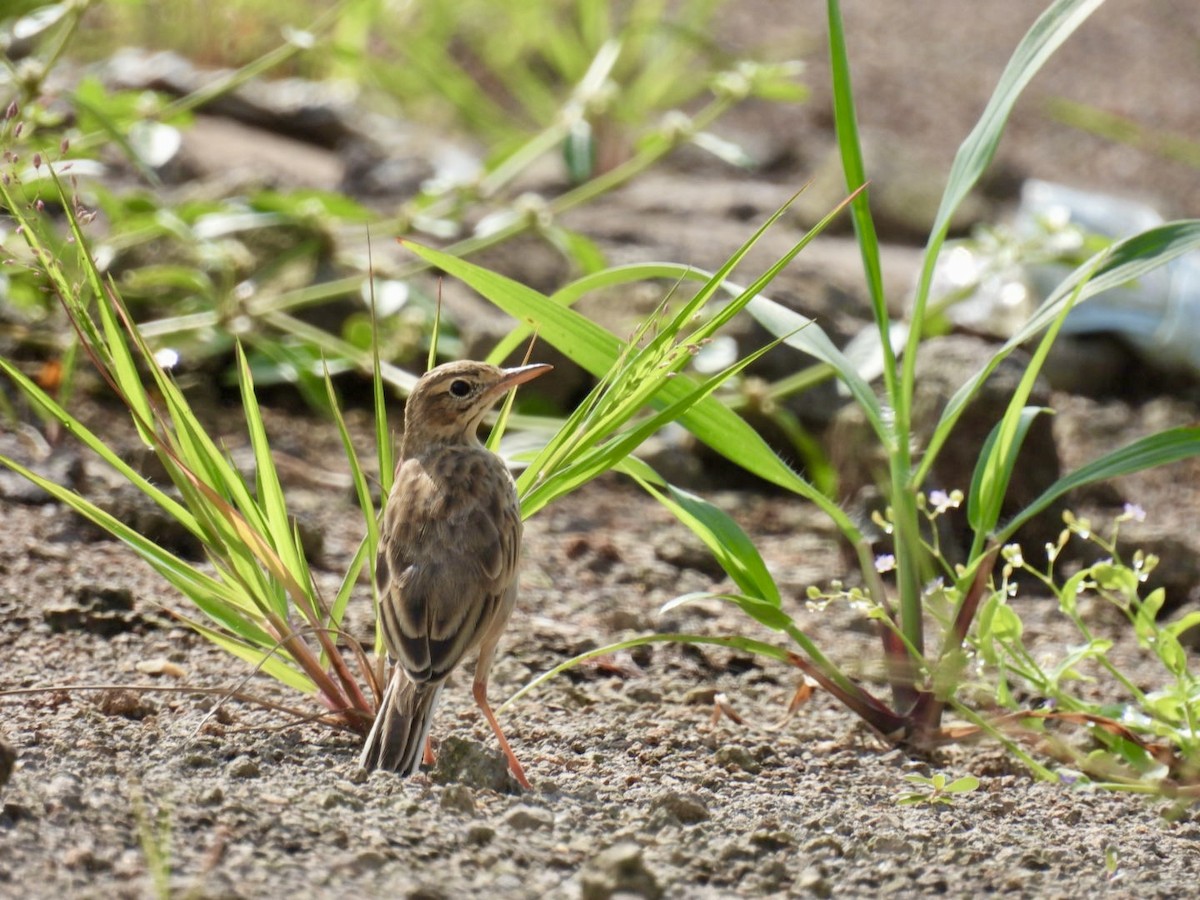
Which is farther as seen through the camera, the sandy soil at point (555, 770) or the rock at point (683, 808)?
the rock at point (683, 808)

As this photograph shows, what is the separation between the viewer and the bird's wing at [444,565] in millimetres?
3309

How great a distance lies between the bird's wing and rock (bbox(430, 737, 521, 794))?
0.16 metres

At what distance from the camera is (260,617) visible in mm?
3436

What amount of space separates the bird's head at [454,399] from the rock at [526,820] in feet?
3.78

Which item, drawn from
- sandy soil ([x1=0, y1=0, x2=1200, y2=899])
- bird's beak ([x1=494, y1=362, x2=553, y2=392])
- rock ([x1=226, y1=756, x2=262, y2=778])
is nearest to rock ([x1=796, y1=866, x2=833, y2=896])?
sandy soil ([x1=0, y1=0, x2=1200, y2=899])

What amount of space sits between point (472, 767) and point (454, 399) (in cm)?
101

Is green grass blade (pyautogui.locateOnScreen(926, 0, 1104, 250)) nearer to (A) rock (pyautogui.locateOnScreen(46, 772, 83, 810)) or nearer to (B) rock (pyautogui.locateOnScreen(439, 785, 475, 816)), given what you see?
(B) rock (pyautogui.locateOnScreen(439, 785, 475, 816))

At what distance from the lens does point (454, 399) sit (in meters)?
3.88

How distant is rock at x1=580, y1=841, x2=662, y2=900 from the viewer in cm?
255

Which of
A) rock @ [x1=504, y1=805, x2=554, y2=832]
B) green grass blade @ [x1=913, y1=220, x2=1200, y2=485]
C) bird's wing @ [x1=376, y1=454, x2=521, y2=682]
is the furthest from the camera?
green grass blade @ [x1=913, y1=220, x2=1200, y2=485]

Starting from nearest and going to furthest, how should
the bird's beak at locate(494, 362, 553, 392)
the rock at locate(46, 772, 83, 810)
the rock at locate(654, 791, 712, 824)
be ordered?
the rock at locate(46, 772, 83, 810) < the rock at locate(654, 791, 712, 824) < the bird's beak at locate(494, 362, 553, 392)

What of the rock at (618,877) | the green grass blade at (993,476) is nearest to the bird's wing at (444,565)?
the rock at (618,877)

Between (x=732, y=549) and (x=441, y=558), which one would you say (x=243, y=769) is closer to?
(x=441, y=558)

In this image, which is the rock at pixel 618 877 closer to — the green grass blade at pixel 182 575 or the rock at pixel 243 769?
the rock at pixel 243 769
